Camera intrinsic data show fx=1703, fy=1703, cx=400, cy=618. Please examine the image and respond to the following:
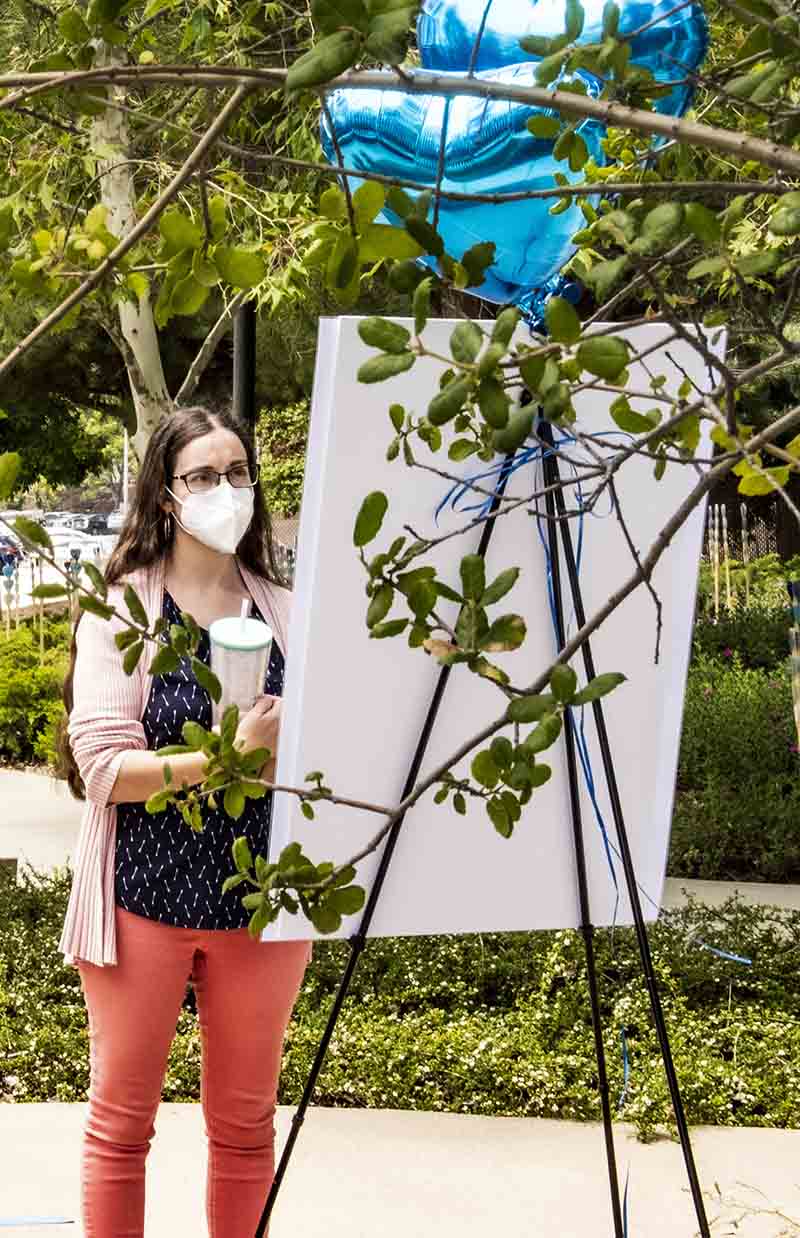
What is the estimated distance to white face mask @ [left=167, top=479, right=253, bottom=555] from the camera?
2855mm

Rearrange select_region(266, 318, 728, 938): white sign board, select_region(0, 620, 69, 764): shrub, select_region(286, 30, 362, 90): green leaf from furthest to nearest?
select_region(0, 620, 69, 764): shrub, select_region(266, 318, 728, 938): white sign board, select_region(286, 30, 362, 90): green leaf

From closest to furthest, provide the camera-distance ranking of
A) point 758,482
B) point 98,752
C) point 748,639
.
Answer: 1. point 758,482
2. point 98,752
3. point 748,639

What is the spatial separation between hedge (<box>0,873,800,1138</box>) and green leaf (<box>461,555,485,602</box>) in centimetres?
272

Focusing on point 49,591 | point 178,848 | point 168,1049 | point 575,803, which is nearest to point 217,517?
point 178,848

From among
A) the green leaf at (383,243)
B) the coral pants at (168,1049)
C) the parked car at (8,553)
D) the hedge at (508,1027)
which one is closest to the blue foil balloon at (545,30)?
the green leaf at (383,243)

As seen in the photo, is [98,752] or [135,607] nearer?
[135,607]

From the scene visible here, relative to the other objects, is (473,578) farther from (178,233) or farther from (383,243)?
(178,233)

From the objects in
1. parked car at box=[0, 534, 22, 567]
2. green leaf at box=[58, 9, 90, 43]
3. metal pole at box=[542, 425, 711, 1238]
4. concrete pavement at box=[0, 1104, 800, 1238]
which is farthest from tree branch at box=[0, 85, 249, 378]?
parked car at box=[0, 534, 22, 567]

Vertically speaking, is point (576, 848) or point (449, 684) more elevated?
point (449, 684)

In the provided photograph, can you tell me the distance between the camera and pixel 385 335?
1.19m

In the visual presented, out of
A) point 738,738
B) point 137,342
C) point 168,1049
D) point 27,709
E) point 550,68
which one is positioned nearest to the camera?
point 550,68

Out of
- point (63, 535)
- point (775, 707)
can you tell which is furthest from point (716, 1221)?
point (63, 535)

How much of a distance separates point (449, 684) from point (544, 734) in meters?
1.30

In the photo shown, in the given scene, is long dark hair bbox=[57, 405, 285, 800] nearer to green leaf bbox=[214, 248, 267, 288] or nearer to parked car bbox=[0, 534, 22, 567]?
green leaf bbox=[214, 248, 267, 288]
